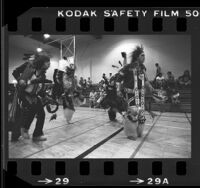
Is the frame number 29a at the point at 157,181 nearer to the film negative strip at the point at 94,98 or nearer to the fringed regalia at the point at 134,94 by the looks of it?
the film negative strip at the point at 94,98

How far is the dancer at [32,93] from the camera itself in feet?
6.72

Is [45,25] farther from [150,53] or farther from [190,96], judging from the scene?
[190,96]

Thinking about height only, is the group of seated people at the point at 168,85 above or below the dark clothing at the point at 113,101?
above

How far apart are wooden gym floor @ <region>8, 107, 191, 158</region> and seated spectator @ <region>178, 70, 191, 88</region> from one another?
310 mm

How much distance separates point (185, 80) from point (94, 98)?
1001mm

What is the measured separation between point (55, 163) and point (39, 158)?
0.17 metres

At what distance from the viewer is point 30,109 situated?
2.08 m

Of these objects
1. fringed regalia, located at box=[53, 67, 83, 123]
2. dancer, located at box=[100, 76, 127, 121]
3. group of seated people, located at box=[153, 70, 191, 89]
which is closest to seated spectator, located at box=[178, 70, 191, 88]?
group of seated people, located at box=[153, 70, 191, 89]

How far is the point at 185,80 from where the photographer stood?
6.38 feet

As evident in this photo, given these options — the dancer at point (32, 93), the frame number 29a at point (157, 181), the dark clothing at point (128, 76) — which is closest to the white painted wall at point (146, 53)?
the dark clothing at point (128, 76)

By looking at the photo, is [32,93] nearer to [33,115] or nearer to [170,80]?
[33,115]

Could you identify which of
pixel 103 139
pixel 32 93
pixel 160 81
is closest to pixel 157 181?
pixel 103 139

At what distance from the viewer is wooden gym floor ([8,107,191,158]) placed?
193cm

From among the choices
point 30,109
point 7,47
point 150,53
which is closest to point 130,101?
point 150,53
